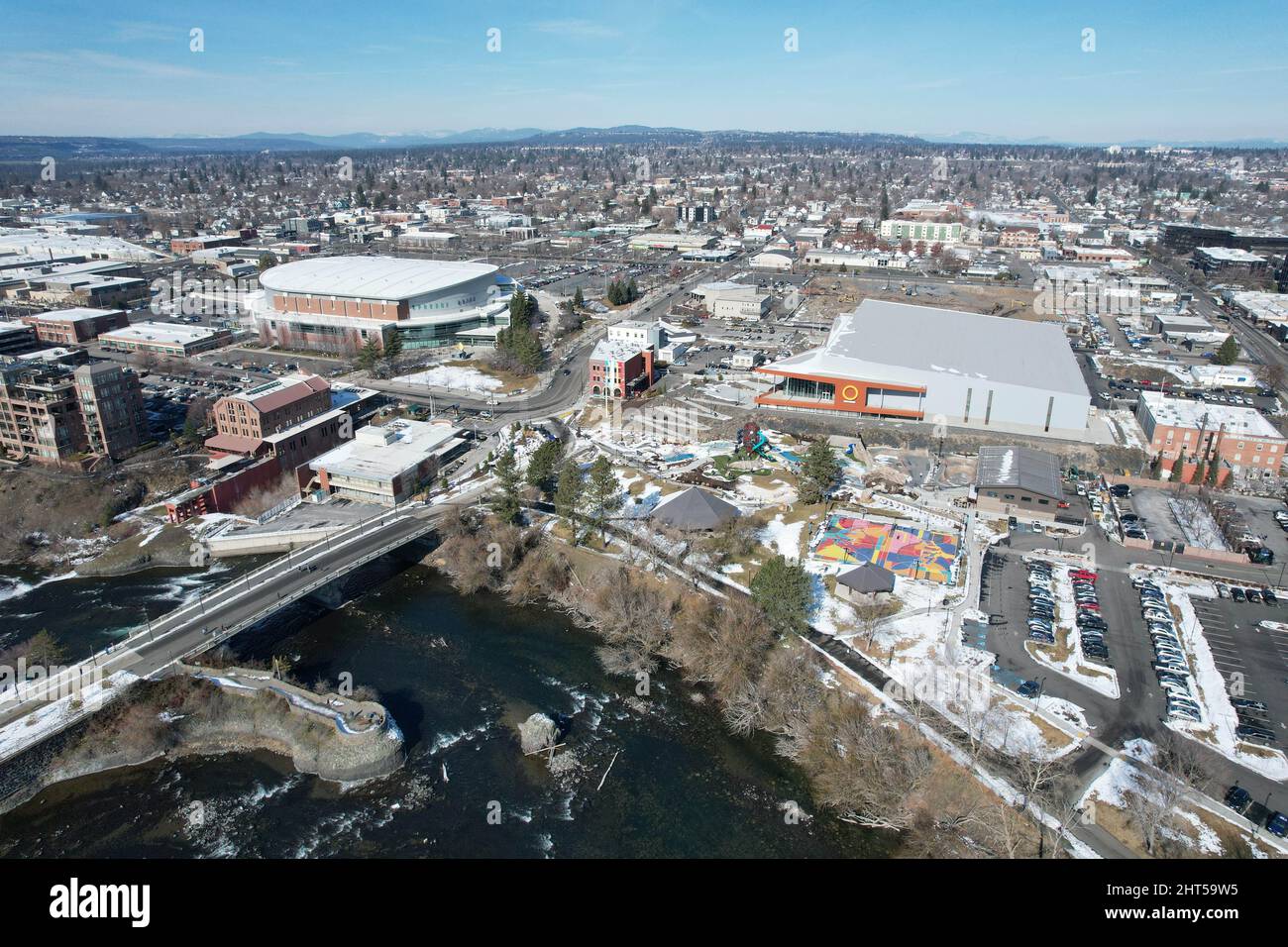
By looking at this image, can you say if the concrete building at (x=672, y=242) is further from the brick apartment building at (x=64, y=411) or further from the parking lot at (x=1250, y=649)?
the parking lot at (x=1250, y=649)

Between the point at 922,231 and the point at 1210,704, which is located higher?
the point at 922,231

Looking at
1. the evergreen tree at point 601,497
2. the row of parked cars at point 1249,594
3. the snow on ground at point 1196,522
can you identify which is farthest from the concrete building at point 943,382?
the evergreen tree at point 601,497

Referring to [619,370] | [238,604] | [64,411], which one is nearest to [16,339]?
[64,411]

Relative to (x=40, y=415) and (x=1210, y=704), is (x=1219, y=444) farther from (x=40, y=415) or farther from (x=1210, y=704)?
(x=40, y=415)

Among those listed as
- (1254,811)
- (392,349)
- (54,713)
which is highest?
(392,349)

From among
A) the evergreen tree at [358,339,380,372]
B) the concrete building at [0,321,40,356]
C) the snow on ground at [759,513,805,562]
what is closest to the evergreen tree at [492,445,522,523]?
the snow on ground at [759,513,805,562]

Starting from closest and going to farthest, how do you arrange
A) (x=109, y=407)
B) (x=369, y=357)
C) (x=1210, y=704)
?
(x=1210, y=704) < (x=109, y=407) < (x=369, y=357)

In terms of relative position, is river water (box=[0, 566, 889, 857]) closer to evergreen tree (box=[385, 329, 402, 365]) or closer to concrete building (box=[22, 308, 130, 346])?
evergreen tree (box=[385, 329, 402, 365])

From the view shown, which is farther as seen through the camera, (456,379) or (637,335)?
(456,379)
